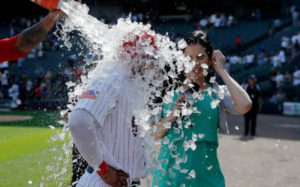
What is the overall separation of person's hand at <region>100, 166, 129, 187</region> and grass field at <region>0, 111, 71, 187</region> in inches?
181

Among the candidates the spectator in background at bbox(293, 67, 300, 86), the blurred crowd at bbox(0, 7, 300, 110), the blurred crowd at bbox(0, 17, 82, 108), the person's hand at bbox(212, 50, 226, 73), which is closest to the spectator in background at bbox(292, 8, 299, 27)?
the blurred crowd at bbox(0, 7, 300, 110)

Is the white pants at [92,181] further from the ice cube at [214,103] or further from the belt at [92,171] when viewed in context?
the ice cube at [214,103]

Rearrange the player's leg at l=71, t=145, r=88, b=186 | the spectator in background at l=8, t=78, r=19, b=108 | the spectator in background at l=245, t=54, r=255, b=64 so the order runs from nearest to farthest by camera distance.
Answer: the player's leg at l=71, t=145, r=88, b=186
the spectator in background at l=8, t=78, r=19, b=108
the spectator in background at l=245, t=54, r=255, b=64

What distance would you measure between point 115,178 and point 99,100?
0.48 meters

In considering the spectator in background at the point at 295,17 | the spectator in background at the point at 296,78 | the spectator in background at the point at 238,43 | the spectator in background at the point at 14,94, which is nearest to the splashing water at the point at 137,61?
the spectator in background at the point at 296,78

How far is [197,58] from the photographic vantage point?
3.47m

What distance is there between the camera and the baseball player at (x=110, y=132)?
2.47 meters

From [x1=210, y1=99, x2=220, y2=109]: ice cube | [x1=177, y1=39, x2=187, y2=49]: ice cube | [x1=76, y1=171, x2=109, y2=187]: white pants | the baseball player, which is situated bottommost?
[x1=76, y1=171, x2=109, y2=187]: white pants

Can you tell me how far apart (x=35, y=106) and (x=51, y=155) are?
1380cm

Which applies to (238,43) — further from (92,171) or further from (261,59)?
(92,171)

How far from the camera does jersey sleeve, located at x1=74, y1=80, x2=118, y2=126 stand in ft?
8.16

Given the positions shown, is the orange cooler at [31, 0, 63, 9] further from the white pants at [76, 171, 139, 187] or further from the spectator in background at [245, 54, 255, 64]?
the spectator in background at [245, 54, 255, 64]

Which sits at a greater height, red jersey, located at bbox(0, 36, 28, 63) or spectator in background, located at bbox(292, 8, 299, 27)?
spectator in background, located at bbox(292, 8, 299, 27)

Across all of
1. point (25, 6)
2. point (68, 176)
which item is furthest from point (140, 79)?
point (25, 6)
